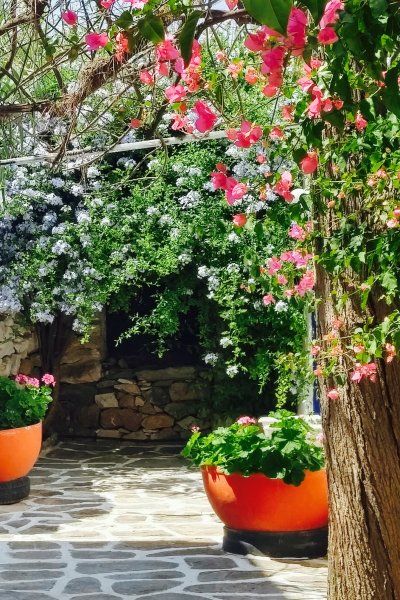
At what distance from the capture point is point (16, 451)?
7.31 meters

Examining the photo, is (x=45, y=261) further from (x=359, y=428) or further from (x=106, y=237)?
(x=359, y=428)

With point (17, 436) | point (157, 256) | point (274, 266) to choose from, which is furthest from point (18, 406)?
point (274, 266)

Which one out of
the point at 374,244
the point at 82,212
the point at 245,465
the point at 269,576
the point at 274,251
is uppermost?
the point at 82,212

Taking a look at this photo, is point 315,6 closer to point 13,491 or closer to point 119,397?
point 13,491

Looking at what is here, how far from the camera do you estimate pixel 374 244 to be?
3209mm

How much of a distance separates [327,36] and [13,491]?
6351mm

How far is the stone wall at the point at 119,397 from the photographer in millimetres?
10000

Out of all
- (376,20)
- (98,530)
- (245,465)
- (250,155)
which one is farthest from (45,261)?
(376,20)

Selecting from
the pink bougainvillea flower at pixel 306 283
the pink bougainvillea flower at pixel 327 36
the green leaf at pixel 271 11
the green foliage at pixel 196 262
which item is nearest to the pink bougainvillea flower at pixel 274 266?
the pink bougainvillea flower at pixel 306 283

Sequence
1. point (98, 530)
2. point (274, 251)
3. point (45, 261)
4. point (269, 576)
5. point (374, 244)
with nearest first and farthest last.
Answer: point (374, 244) < point (269, 576) < point (98, 530) < point (274, 251) < point (45, 261)

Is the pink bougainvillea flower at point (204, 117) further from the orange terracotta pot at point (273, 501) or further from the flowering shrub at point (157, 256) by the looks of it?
the flowering shrub at point (157, 256)

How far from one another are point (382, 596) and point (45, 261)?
6.19 m

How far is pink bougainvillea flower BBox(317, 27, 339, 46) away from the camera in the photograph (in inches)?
63.6

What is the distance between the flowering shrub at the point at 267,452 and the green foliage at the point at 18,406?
203 cm
